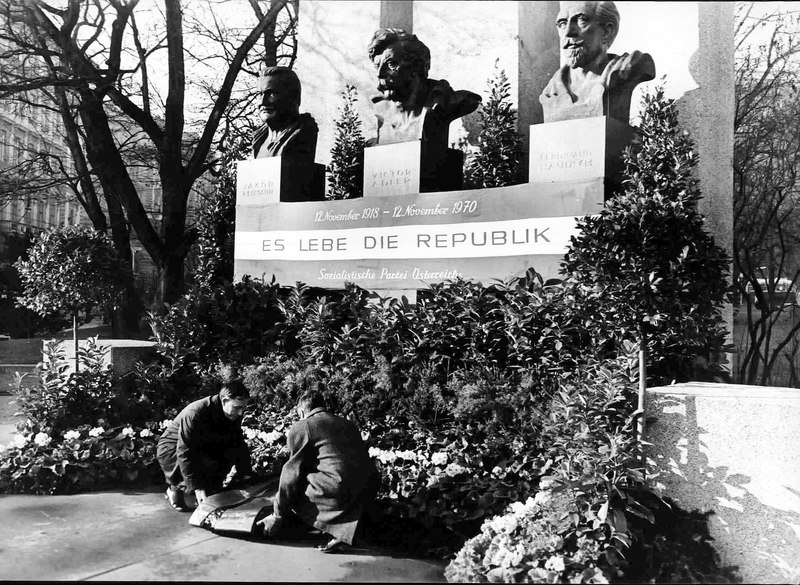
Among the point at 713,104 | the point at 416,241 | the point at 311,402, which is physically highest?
the point at 713,104

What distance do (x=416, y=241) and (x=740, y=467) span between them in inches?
158

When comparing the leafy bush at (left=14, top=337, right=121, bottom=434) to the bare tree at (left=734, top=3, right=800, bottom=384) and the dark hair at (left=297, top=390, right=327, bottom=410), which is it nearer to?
the dark hair at (left=297, top=390, right=327, bottom=410)

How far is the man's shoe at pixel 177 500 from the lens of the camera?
5.95 meters

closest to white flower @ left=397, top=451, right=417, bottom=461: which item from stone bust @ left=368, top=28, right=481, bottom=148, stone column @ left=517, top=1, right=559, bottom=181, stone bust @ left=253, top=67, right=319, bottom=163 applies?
stone bust @ left=368, top=28, right=481, bottom=148

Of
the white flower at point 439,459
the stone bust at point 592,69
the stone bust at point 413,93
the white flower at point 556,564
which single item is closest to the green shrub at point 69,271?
the stone bust at point 413,93

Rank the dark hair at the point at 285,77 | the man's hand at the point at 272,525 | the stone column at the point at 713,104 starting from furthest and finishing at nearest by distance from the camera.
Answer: the dark hair at the point at 285,77
the stone column at the point at 713,104
the man's hand at the point at 272,525

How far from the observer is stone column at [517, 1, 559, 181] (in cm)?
851

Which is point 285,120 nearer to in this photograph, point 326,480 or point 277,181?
point 277,181

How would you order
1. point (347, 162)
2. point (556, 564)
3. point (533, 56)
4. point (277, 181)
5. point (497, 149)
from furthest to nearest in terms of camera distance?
1. point (347, 162)
2. point (277, 181)
3. point (533, 56)
4. point (497, 149)
5. point (556, 564)

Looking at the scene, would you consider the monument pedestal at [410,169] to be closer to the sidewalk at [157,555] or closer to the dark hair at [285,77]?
the dark hair at [285,77]

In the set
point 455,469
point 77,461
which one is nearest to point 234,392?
point 455,469

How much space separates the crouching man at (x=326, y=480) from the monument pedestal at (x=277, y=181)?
13.9ft

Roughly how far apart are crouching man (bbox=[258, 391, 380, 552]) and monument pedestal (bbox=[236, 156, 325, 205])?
424cm

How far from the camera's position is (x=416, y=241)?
25.1ft
